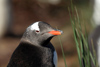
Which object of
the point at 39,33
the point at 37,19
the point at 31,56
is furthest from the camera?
the point at 37,19

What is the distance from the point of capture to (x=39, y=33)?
2867 millimetres

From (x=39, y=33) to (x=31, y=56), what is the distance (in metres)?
0.30

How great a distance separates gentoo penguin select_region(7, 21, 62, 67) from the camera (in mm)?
2600

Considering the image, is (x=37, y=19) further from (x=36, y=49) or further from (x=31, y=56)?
(x=31, y=56)

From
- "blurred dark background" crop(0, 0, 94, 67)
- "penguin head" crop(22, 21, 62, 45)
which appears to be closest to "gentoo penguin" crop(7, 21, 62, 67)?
"penguin head" crop(22, 21, 62, 45)

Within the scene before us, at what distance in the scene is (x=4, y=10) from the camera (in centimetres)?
1139

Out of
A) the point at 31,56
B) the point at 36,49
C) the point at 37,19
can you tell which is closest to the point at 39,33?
the point at 36,49

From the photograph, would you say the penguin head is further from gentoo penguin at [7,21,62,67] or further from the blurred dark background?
the blurred dark background

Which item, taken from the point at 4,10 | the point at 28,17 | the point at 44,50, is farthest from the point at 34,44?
the point at 28,17

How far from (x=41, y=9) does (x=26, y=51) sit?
1136cm

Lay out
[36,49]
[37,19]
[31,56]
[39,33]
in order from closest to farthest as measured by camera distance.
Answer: [31,56] < [36,49] < [39,33] < [37,19]

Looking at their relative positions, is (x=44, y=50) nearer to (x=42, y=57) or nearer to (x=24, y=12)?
(x=42, y=57)

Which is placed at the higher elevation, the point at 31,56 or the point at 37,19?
the point at 31,56

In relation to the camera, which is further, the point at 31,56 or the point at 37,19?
the point at 37,19
